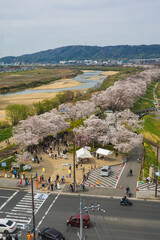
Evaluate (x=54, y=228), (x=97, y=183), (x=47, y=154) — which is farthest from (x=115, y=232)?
(x=47, y=154)

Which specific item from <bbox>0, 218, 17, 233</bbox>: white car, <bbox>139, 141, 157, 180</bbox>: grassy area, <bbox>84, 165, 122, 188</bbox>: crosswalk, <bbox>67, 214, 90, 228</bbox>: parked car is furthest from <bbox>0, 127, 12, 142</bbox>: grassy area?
<bbox>67, 214, 90, 228</bbox>: parked car

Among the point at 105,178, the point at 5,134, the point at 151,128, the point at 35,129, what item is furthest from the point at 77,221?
the point at 151,128

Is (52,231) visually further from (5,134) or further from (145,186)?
(5,134)

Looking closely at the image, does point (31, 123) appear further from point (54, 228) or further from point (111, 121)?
point (54, 228)

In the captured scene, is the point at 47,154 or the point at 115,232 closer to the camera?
the point at 115,232

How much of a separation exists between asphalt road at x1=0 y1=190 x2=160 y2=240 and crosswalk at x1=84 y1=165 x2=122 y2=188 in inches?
147

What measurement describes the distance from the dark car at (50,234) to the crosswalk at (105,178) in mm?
11415

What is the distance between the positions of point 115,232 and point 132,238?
1.63m

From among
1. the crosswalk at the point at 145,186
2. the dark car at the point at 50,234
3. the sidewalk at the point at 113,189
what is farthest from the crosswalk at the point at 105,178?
the dark car at the point at 50,234

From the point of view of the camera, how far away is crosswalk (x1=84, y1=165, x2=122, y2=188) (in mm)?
31952

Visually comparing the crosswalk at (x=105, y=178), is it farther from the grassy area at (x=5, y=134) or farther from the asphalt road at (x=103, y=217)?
the grassy area at (x=5, y=134)

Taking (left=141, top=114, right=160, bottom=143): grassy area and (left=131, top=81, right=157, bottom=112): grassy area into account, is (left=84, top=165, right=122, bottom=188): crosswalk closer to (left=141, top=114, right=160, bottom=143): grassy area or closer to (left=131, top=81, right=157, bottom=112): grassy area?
(left=141, top=114, right=160, bottom=143): grassy area

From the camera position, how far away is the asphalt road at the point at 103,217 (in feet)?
71.2

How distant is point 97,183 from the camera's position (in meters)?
32.0
